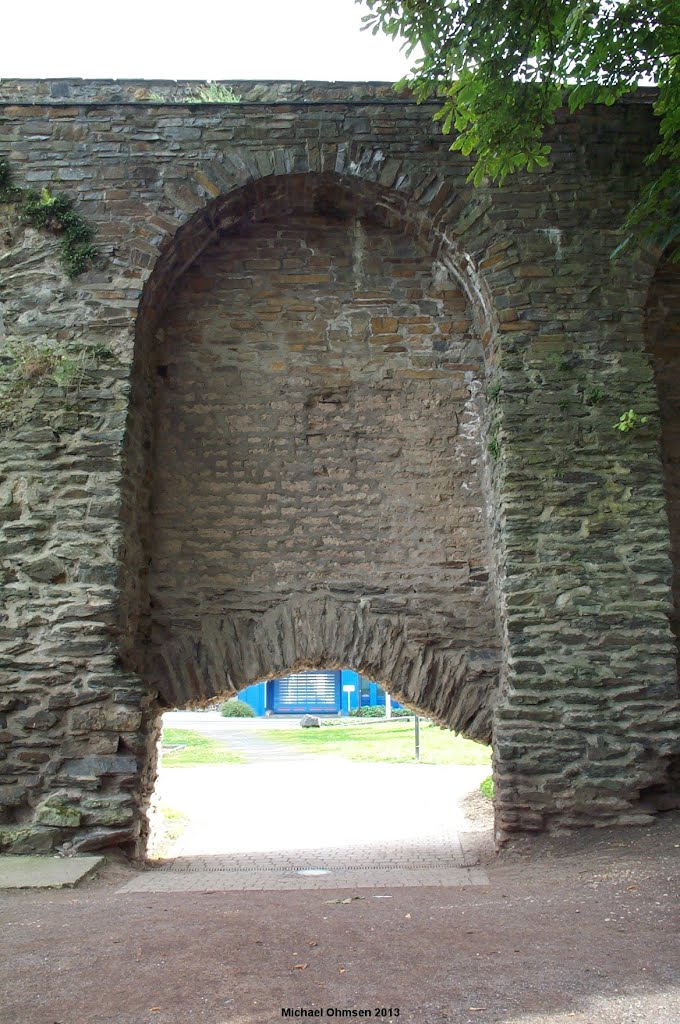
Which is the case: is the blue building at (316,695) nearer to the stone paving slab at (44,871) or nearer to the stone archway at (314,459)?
the stone archway at (314,459)

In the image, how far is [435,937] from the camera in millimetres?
3273

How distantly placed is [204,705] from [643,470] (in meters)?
3.60

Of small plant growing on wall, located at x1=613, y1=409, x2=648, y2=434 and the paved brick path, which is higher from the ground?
small plant growing on wall, located at x1=613, y1=409, x2=648, y2=434

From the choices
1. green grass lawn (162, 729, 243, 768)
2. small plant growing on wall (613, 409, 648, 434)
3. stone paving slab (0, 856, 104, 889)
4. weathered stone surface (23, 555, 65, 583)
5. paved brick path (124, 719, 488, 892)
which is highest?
small plant growing on wall (613, 409, 648, 434)

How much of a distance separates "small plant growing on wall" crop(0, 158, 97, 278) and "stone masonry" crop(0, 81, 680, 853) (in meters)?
0.09

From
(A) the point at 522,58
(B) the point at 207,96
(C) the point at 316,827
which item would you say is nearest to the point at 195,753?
(C) the point at 316,827

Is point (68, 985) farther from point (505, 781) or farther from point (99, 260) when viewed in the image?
point (99, 260)

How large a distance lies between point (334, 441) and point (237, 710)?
64.5 ft

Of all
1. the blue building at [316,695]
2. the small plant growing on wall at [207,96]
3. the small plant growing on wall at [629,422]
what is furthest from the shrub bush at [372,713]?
the small plant growing on wall at [207,96]

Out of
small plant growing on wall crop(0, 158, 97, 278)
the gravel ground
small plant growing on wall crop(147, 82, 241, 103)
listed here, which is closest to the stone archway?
small plant growing on wall crop(0, 158, 97, 278)

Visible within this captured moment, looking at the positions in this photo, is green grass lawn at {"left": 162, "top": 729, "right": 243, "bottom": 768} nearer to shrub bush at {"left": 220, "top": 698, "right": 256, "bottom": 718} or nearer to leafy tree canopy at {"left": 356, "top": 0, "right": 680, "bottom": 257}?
A: shrub bush at {"left": 220, "top": 698, "right": 256, "bottom": 718}

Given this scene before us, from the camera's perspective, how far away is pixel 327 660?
226 inches

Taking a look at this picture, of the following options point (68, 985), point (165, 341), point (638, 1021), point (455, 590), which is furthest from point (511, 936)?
point (165, 341)

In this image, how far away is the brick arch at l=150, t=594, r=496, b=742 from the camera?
5656 millimetres
